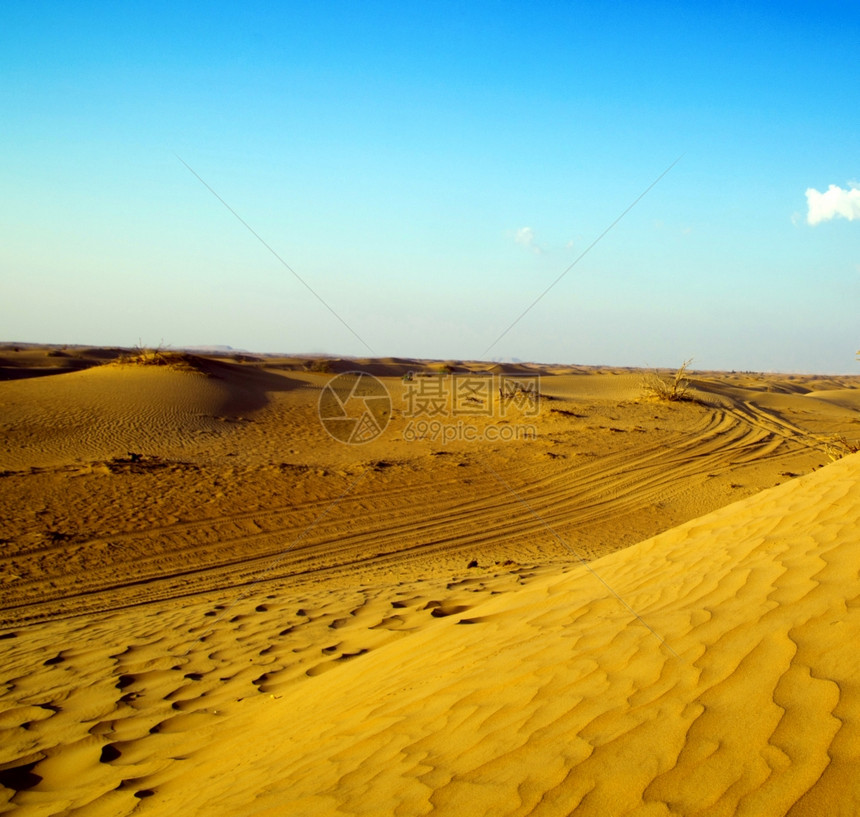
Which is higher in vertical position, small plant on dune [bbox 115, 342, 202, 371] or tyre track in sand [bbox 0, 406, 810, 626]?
small plant on dune [bbox 115, 342, 202, 371]

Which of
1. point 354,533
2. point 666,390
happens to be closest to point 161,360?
point 354,533

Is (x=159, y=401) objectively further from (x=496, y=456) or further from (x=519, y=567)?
(x=519, y=567)

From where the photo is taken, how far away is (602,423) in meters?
18.4

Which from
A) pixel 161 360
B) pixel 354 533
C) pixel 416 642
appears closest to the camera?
Answer: pixel 416 642

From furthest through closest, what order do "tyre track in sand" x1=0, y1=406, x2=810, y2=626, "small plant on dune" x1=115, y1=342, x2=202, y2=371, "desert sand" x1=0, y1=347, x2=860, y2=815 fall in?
"small plant on dune" x1=115, y1=342, x2=202, y2=371 → "tyre track in sand" x1=0, y1=406, x2=810, y2=626 → "desert sand" x1=0, y1=347, x2=860, y2=815

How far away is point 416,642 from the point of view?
4.12 meters

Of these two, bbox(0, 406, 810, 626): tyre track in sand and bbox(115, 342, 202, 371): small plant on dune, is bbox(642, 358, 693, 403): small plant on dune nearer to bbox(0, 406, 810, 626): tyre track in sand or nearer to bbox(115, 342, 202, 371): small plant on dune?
bbox(0, 406, 810, 626): tyre track in sand

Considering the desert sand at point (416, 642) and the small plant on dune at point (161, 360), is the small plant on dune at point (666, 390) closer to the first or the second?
the desert sand at point (416, 642)

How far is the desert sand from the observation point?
2.04 meters

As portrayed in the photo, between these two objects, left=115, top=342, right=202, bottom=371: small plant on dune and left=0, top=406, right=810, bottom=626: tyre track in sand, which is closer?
left=0, top=406, right=810, bottom=626: tyre track in sand

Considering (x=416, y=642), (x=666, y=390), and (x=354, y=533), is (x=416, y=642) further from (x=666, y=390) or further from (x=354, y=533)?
(x=666, y=390)

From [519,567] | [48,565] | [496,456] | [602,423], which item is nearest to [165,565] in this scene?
[48,565]

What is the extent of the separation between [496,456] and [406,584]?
7.82 meters

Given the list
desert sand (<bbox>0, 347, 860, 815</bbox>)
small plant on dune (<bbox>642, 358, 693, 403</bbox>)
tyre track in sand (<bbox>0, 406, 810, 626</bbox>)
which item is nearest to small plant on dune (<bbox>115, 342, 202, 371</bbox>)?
desert sand (<bbox>0, 347, 860, 815</bbox>)
